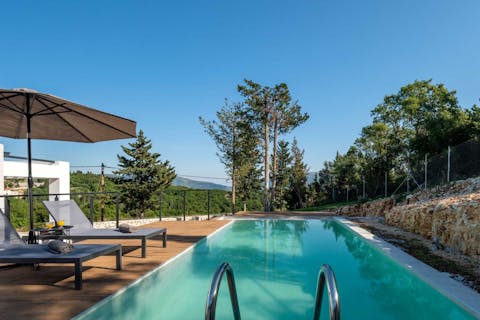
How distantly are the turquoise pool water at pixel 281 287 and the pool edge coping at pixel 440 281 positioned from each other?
0.24 feet

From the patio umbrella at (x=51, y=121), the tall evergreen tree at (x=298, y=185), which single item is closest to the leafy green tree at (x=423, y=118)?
the tall evergreen tree at (x=298, y=185)

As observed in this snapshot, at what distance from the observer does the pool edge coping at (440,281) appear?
3280 millimetres

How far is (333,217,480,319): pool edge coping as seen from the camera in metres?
3.28

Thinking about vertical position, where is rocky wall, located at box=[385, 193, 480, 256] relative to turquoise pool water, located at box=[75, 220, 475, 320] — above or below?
above

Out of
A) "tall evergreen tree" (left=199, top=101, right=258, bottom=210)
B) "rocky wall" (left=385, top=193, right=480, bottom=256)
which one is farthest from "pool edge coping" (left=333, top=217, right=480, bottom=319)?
"tall evergreen tree" (left=199, top=101, right=258, bottom=210)

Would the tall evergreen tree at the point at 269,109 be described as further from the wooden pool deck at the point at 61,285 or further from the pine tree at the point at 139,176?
the pine tree at the point at 139,176

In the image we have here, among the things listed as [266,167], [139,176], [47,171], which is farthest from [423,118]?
[139,176]

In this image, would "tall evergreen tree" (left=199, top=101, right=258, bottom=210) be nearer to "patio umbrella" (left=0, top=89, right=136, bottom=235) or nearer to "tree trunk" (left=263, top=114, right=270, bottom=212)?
"tree trunk" (left=263, top=114, right=270, bottom=212)

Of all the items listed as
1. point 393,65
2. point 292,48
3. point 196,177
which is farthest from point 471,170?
point 196,177

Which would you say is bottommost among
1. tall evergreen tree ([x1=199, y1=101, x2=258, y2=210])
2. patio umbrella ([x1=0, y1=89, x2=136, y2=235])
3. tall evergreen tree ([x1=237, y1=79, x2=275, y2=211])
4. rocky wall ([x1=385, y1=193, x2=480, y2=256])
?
rocky wall ([x1=385, y1=193, x2=480, y2=256])

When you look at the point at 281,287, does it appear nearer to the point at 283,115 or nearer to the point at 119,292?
the point at 119,292

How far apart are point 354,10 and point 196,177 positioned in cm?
2850

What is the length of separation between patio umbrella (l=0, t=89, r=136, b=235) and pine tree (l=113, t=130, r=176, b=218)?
24.5m

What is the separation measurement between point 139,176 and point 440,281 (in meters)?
30.3
